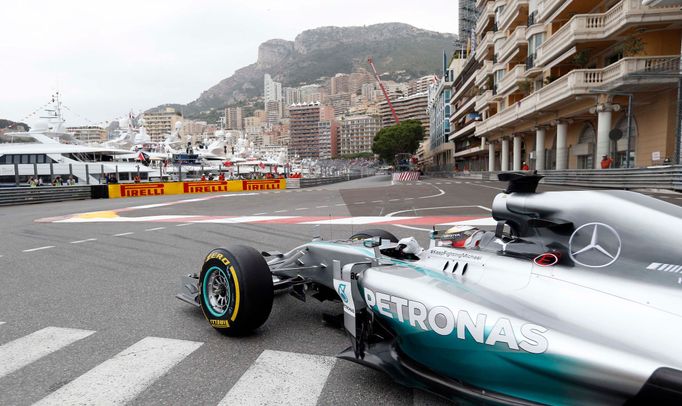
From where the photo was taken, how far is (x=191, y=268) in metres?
6.07

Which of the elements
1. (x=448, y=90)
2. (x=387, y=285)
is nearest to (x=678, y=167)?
(x=387, y=285)

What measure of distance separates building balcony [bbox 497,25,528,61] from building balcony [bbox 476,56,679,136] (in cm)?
618

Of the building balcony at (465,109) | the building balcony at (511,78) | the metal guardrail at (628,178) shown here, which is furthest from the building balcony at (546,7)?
the building balcony at (465,109)

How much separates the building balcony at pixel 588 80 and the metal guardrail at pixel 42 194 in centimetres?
2961

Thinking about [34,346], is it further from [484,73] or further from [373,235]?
[484,73]

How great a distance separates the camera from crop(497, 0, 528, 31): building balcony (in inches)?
1586

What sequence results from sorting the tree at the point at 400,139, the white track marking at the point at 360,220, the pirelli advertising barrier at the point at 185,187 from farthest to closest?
1. the tree at the point at 400,139
2. the pirelli advertising barrier at the point at 185,187
3. the white track marking at the point at 360,220

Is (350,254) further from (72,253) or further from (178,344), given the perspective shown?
(72,253)

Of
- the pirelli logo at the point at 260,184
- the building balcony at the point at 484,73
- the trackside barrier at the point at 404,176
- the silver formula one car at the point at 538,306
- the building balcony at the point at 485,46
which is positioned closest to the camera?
the silver formula one car at the point at 538,306

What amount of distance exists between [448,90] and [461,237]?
103941 millimetres

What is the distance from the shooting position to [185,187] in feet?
108

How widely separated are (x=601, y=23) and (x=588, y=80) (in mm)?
3337

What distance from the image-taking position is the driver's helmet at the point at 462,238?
3.18m

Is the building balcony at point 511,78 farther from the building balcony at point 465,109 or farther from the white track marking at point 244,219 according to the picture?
the white track marking at point 244,219
